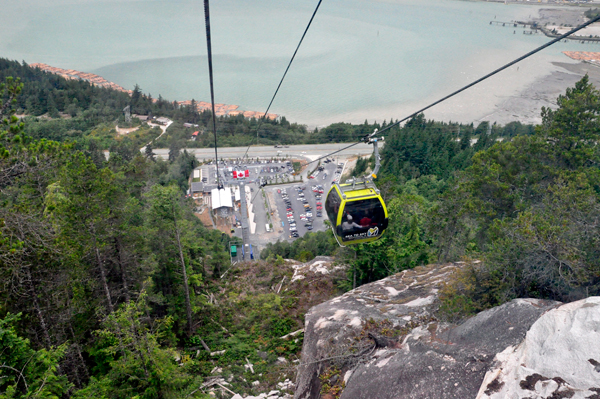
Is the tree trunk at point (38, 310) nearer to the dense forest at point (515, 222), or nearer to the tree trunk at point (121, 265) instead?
the tree trunk at point (121, 265)

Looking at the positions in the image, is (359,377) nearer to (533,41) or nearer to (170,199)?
(170,199)

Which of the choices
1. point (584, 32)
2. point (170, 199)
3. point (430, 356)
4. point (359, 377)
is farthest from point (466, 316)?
point (584, 32)

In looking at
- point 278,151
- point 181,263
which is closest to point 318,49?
point 278,151

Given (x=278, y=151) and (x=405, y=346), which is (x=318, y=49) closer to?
(x=278, y=151)

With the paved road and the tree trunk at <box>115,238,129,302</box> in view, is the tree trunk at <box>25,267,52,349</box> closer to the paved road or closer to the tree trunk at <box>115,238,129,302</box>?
the tree trunk at <box>115,238,129,302</box>

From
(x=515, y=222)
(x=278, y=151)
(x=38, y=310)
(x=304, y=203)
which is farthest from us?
(x=278, y=151)

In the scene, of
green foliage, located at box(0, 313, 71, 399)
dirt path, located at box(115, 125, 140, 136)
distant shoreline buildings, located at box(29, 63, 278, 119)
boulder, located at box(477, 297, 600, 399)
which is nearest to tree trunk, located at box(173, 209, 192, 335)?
green foliage, located at box(0, 313, 71, 399)
